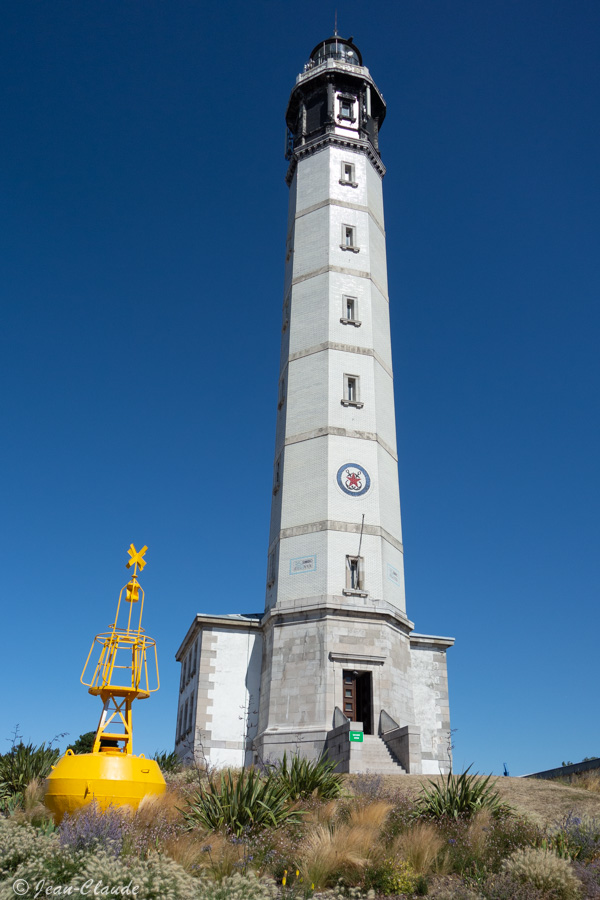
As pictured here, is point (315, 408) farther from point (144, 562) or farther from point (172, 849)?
→ point (172, 849)

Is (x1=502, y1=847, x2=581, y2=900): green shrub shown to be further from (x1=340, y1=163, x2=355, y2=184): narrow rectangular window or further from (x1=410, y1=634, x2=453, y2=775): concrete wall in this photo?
(x1=340, y1=163, x2=355, y2=184): narrow rectangular window

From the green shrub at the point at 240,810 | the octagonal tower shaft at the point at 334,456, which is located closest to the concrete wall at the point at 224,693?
the octagonal tower shaft at the point at 334,456

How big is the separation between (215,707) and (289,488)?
8.72 metres

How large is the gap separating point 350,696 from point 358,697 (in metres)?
0.41

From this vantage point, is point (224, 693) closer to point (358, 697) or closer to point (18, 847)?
point (358, 697)

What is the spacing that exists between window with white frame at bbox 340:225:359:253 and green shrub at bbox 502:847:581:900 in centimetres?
2827

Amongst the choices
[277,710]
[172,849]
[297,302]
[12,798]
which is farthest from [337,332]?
[172,849]

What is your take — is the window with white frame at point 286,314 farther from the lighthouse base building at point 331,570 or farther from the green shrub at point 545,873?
the green shrub at point 545,873

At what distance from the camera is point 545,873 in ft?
30.3

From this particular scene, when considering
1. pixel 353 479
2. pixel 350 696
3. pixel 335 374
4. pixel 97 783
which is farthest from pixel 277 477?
pixel 97 783

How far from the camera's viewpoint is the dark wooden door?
25.6 m

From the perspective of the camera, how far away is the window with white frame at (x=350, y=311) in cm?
3222

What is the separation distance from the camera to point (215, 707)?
27.3 metres
